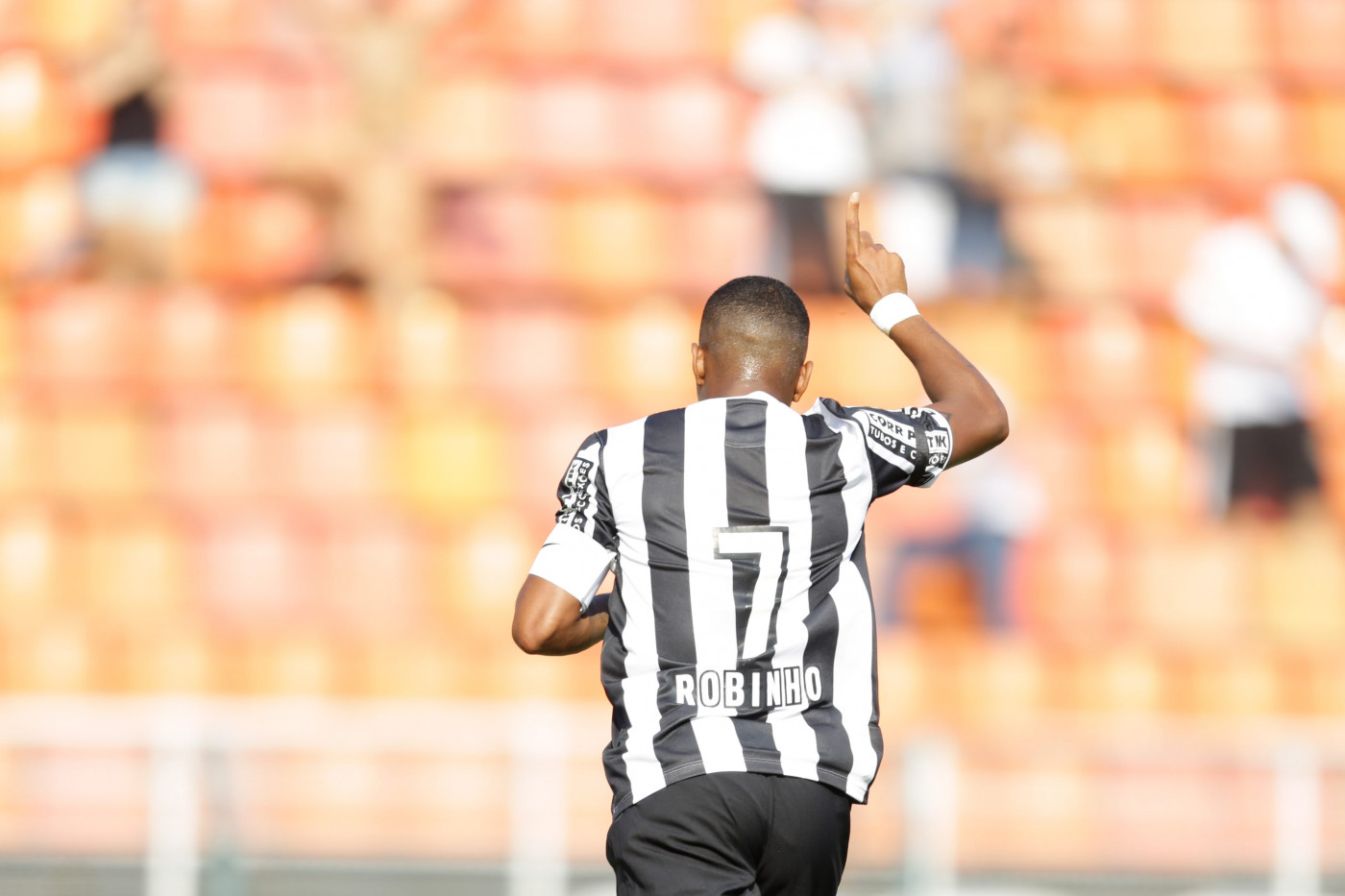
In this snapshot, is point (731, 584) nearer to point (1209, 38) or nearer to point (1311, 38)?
point (1209, 38)

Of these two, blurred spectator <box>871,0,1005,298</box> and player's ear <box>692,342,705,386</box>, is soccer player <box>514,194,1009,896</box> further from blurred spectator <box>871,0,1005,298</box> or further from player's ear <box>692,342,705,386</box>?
blurred spectator <box>871,0,1005,298</box>

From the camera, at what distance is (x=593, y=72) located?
8453mm

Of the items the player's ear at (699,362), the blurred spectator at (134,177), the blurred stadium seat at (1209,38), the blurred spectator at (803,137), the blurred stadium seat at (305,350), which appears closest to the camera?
the player's ear at (699,362)

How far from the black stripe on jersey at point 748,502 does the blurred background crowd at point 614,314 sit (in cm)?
490

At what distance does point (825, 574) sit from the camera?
→ 7.57 ft

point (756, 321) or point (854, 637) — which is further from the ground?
point (756, 321)

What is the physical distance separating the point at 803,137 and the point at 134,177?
10.9ft

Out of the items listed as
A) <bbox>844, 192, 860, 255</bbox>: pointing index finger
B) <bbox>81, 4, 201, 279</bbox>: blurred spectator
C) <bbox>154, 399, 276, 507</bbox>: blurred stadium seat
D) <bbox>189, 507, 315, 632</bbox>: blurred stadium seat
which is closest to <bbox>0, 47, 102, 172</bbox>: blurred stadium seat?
<bbox>81, 4, 201, 279</bbox>: blurred spectator

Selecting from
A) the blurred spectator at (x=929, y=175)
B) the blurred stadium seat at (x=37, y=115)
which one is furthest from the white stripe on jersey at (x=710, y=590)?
the blurred stadium seat at (x=37, y=115)

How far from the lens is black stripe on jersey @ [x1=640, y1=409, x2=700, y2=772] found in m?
2.23

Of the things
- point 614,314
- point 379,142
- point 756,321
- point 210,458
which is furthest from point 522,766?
point 756,321

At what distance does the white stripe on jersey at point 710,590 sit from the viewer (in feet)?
7.27

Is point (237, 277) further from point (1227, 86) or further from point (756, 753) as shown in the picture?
point (756, 753)

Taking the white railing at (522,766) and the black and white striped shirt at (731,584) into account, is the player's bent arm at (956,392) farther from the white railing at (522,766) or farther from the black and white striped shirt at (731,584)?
the white railing at (522,766)
